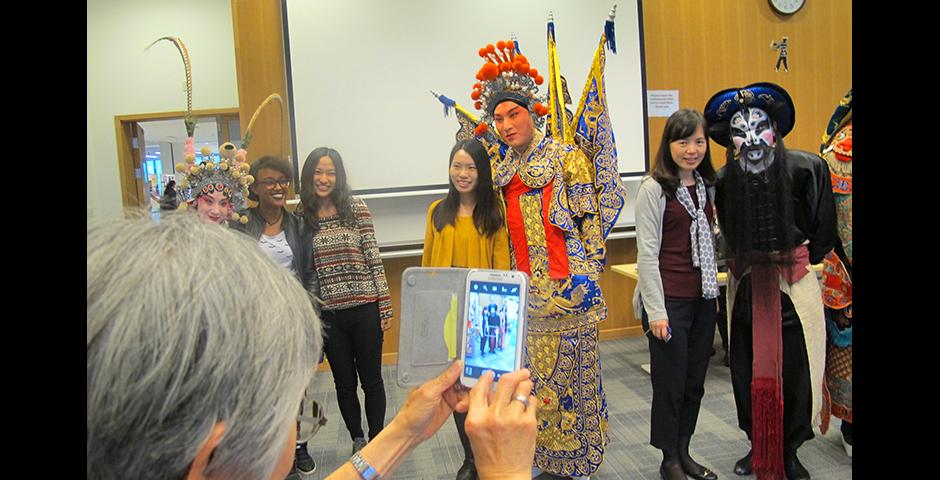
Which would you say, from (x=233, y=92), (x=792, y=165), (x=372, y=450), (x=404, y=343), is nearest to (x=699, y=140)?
(x=792, y=165)

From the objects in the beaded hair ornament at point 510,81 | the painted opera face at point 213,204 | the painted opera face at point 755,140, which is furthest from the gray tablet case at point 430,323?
the painted opera face at point 755,140

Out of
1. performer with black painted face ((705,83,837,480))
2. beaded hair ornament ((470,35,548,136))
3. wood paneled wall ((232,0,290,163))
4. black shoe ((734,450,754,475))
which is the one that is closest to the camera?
performer with black painted face ((705,83,837,480))

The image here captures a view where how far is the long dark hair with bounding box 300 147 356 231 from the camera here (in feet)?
7.50

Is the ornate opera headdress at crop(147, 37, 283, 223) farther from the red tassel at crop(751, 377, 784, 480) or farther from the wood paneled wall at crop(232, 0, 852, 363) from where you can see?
the red tassel at crop(751, 377, 784, 480)

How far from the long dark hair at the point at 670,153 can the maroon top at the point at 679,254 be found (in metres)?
0.06

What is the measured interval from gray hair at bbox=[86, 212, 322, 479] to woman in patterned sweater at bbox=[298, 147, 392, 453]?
1669mm

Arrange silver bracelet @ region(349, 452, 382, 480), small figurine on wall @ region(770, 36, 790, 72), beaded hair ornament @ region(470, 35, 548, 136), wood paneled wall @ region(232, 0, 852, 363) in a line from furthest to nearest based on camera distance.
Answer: small figurine on wall @ region(770, 36, 790, 72) → wood paneled wall @ region(232, 0, 852, 363) → beaded hair ornament @ region(470, 35, 548, 136) → silver bracelet @ region(349, 452, 382, 480)

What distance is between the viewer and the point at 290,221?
228 cm

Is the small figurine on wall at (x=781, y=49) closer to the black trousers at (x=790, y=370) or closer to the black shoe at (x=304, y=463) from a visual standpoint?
the black trousers at (x=790, y=370)

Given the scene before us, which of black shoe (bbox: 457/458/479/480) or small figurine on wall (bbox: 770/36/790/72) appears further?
small figurine on wall (bbox: 770/36/790/72)

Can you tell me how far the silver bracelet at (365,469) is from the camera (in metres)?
0.93

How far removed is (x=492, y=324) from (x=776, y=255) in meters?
1.44

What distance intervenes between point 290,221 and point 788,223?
72.7 inches

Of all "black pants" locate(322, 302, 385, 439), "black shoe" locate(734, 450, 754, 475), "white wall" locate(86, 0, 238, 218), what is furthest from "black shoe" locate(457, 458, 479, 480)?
"white wall" locate(86, 0, 238, 218)
